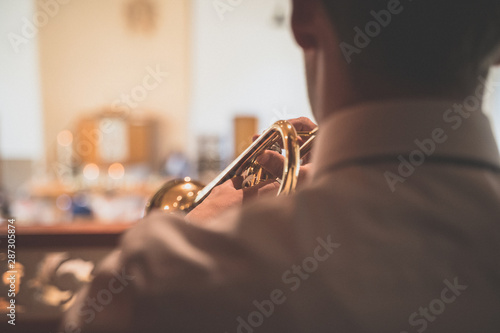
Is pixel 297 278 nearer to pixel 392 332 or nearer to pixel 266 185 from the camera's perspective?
pixel 392 332

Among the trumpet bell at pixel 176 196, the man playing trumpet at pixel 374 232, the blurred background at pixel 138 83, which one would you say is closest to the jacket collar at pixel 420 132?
the man playing trumpet at pixel 374 232

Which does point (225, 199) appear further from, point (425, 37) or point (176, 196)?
point (425, 37)

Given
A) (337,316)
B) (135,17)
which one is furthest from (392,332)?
(135,17)

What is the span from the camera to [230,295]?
0.41 metres

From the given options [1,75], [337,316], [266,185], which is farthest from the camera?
[1,75]

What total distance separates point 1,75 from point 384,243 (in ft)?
22.4

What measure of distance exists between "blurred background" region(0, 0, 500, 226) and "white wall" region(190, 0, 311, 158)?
0.02m

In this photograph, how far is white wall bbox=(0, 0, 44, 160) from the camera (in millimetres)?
5797

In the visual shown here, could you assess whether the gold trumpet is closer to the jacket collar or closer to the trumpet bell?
the trumpet bell

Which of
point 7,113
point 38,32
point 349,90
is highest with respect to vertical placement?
point 38,32

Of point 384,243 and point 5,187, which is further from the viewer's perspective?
point 5,187

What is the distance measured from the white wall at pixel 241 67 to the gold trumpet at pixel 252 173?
5.05m

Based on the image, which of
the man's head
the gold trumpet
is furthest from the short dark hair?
the gold trumpet

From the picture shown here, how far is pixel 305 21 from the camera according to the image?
1.56ft
